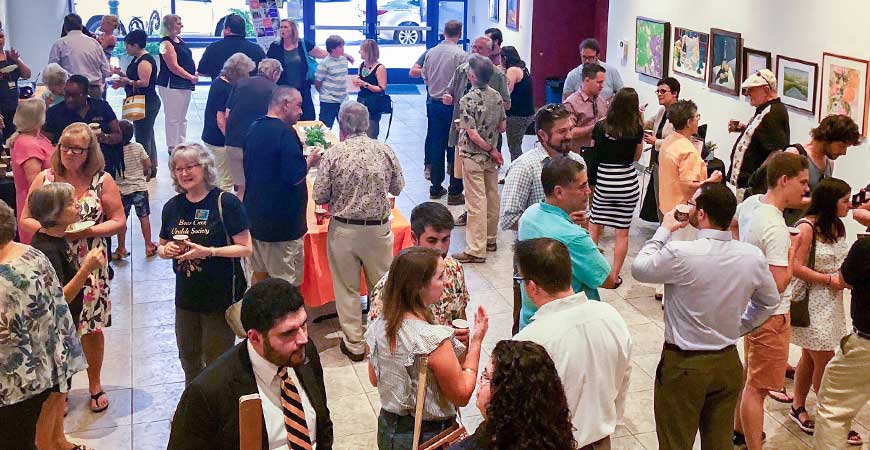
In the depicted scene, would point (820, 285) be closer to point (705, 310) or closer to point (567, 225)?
point (705, 310)

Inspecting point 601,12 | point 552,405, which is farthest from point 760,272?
point 601,12

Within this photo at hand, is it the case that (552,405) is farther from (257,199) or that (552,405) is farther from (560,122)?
(257,199)

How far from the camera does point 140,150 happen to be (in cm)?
743

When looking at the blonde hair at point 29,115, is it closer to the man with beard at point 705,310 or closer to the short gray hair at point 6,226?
the short gray hair at point 6,226

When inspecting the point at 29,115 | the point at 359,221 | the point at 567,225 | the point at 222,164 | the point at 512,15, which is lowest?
the point at 222,164

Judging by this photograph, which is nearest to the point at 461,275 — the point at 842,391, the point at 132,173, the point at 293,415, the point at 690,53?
the point at 293,415

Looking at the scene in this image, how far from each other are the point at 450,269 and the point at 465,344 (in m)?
0.66

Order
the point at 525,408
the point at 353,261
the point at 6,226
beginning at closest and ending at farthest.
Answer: the point at 525,408 → the point at 6,226 → the point at 353,261

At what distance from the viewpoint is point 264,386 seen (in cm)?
290

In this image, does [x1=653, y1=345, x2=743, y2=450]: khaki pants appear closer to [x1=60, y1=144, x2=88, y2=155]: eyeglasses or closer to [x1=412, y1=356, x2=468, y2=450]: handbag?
[x1=412, y1=356, x2=468, y2=450]: handbag

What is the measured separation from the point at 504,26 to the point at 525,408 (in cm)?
1341

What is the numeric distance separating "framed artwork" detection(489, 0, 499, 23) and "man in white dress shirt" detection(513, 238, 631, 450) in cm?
1259

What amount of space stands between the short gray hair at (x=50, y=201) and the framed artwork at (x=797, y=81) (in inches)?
230

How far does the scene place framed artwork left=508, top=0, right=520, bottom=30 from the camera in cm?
1455
